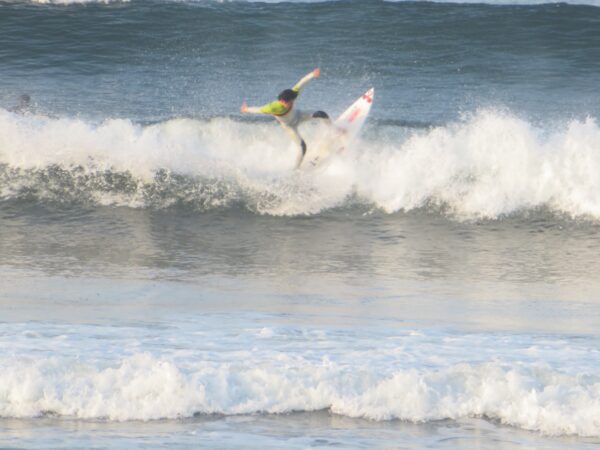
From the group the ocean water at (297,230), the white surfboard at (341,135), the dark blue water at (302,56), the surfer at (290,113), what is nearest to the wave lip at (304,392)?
the ocean water at (297,230)

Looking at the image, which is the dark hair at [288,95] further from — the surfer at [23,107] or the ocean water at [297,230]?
the surfer at [23,107]

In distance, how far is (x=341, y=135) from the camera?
48.1 feet

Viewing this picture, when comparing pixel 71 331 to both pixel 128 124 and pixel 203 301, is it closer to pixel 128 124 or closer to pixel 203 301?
pixel 203 301

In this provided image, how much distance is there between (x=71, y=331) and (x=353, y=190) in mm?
6361

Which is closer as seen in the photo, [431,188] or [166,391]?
[166,391]

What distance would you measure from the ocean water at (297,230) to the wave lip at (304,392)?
0.06 ft

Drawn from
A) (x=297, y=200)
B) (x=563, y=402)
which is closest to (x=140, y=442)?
(x=563, y=402)

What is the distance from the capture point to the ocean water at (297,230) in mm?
7027

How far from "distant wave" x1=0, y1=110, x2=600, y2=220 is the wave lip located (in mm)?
6237

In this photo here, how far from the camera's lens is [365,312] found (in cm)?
926

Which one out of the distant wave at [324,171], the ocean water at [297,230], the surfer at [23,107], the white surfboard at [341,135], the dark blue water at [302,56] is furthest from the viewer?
the dark blue water at [302,56]

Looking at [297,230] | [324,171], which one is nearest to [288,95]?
[324,171]

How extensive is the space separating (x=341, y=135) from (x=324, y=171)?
0.66 meters

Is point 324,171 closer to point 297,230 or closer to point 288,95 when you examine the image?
point 288,95
